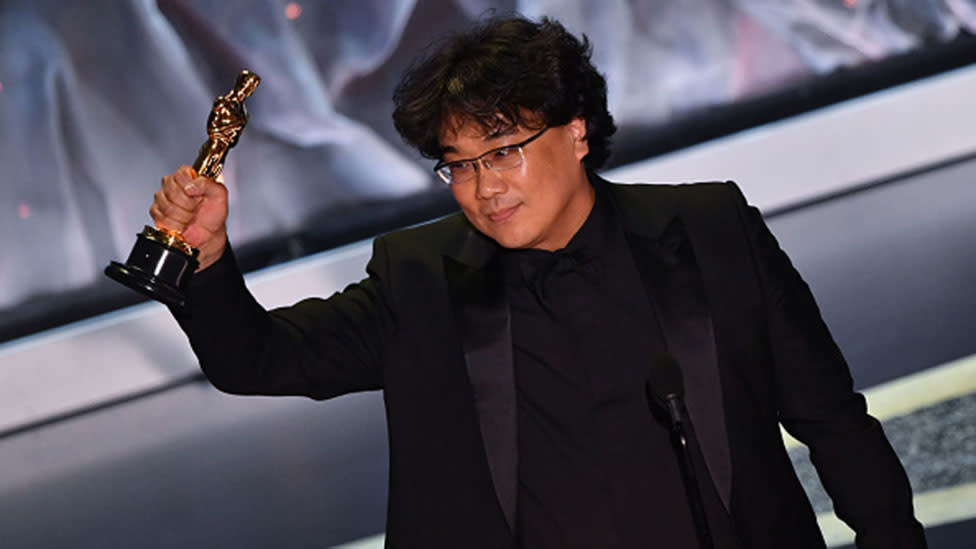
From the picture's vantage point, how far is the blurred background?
525 cm

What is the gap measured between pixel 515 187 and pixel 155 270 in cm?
51

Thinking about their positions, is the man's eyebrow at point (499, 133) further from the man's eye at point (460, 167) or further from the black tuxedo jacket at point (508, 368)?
the black tuxedo jacket at point (508, 368)

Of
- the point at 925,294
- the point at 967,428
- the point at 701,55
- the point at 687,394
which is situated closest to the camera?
the point at 687,394

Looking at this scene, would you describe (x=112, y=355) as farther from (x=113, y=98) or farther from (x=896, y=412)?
(x=896, y=412)

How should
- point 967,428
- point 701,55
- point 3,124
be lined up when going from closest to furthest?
point 967,428 < point 3,124 < point 701,55

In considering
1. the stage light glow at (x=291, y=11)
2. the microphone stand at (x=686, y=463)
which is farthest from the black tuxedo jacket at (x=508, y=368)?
the stage light glow at (x=291, y=11)

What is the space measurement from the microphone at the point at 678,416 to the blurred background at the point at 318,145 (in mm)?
3361

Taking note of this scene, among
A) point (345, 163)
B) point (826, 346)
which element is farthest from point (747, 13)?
point (826, 346)

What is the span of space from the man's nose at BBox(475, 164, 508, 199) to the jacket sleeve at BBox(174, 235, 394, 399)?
213mm

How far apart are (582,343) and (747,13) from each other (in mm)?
4298

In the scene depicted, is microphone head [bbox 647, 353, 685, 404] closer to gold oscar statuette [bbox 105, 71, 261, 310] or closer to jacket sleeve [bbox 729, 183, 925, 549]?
jacket sleeve [bbox 729, 183, 925, 549]

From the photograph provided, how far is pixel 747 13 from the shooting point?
5.68 m

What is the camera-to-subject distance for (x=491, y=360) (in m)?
1.68

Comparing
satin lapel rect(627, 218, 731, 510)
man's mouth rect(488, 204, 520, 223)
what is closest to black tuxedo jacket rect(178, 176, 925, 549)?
satin lapel rect(627, 218, 731, 510)
